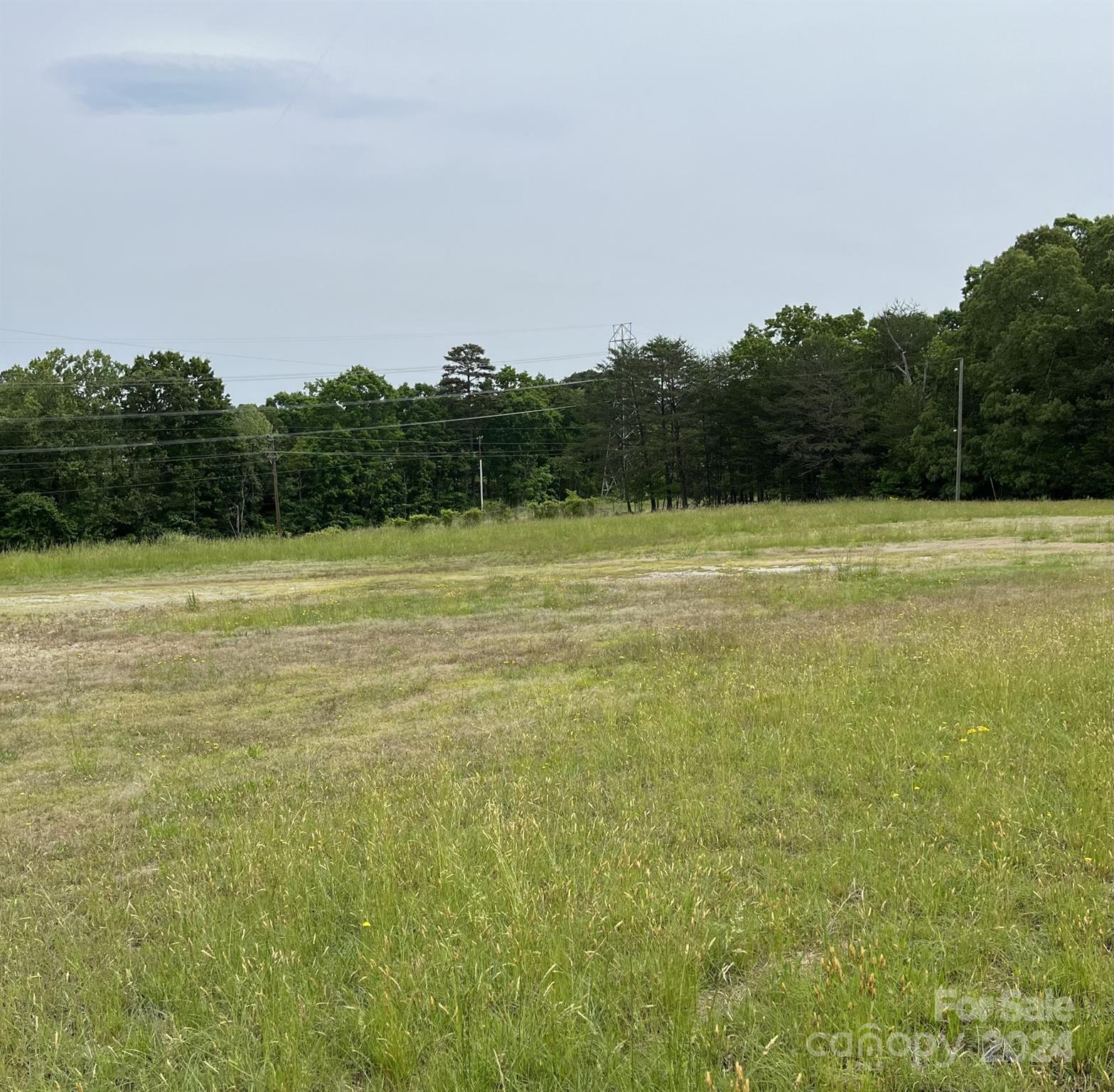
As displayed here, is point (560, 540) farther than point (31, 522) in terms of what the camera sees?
No

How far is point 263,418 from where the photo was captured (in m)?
82.9

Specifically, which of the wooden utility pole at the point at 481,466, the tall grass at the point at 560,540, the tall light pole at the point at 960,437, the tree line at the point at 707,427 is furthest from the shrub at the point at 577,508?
the wooden utility pole at the point at 481,466

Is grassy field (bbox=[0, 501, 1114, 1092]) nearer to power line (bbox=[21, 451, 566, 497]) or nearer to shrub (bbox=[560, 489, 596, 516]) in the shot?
shrub (bbox=[560, 489, 596, 516])

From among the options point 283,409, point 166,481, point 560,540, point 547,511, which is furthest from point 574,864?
point 283,409

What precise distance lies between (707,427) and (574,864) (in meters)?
69.9

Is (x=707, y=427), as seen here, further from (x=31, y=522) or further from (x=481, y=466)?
(x=31, y=522)

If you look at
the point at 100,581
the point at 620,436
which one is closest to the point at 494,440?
the point at 620,436

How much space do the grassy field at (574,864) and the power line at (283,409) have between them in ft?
200

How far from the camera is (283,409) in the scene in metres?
95.0

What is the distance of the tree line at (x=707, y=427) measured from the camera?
51.5m

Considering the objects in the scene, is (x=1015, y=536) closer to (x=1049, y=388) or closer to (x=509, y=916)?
(x=509, y=916)

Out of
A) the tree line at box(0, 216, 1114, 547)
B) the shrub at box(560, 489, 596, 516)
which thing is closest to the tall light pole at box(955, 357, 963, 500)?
the tree line at box(0, 216, 1114, 547)

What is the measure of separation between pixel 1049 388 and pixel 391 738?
5524 cm

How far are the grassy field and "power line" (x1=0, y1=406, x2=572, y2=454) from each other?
59790 millimetres
